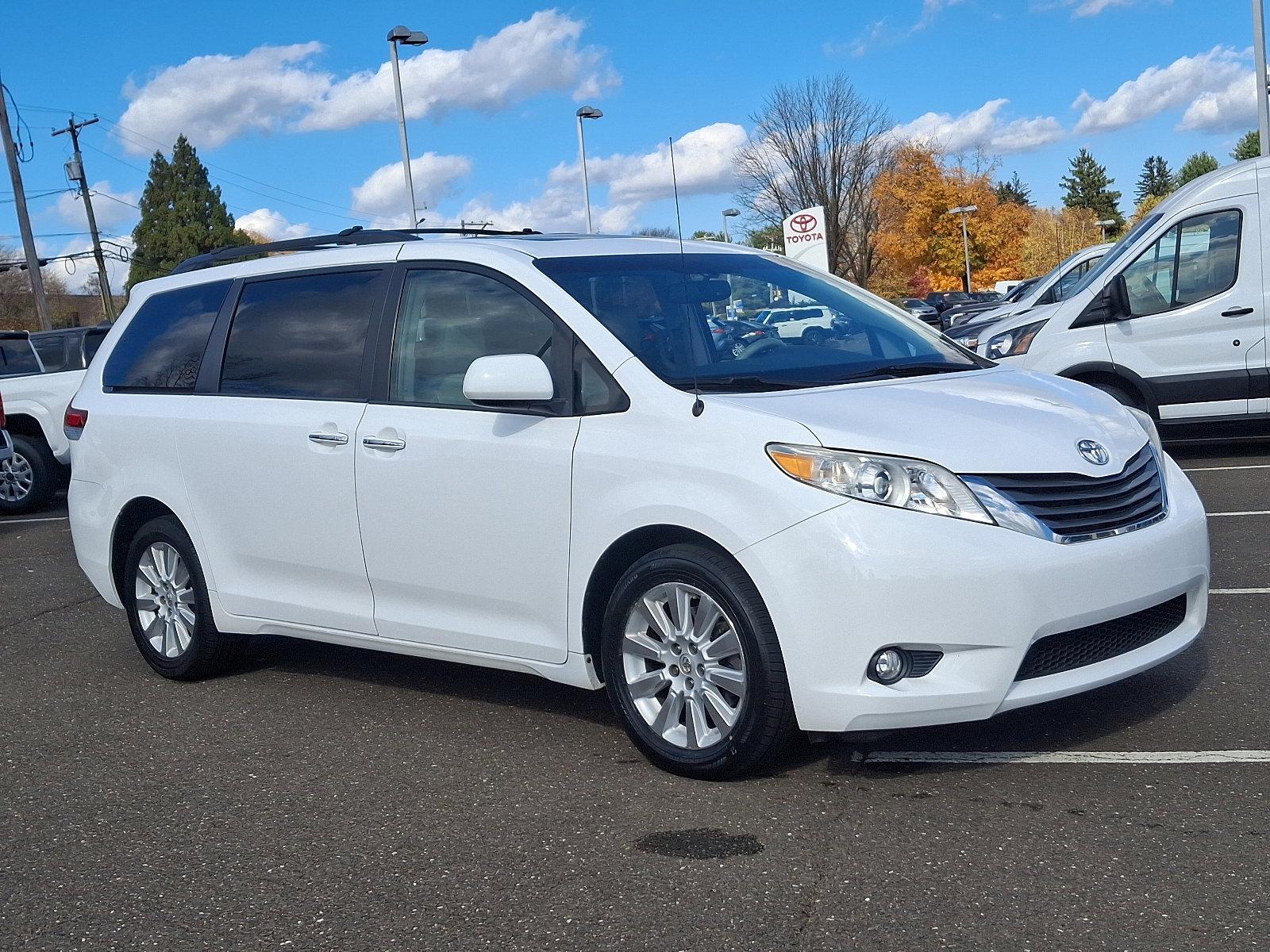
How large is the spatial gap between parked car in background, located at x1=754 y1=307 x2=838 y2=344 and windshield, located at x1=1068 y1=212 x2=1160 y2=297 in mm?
6913

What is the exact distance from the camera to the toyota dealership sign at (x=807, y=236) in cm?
2024

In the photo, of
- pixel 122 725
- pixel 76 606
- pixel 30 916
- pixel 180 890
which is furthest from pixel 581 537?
pixel 76 606

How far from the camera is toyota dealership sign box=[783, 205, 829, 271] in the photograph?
20.2 metres

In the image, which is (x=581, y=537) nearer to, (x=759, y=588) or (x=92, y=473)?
(x=759, y=588)

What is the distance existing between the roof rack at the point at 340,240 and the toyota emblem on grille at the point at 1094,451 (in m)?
2.55

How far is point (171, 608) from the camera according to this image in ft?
20.4

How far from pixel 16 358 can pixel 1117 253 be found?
10.8m

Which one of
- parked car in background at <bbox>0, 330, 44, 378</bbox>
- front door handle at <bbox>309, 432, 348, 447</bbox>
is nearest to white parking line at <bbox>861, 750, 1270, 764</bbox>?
front door handle at <bbox>309, 432, 348, 447</bbox>

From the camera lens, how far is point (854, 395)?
4.43 meters

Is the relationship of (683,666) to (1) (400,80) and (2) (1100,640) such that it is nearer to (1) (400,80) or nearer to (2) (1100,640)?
(2) (1100,640)

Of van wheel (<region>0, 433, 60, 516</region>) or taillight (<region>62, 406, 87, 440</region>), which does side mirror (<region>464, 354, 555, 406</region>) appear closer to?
taillight (<region>62, 406, 87, 440</region>)

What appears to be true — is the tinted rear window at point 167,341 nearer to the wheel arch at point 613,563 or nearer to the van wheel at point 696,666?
the wheel arch at point 613,563

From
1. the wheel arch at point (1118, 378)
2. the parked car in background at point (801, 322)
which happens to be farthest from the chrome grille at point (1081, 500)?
the wheel arch at point (1118, 378)

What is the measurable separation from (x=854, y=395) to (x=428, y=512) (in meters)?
1.56
